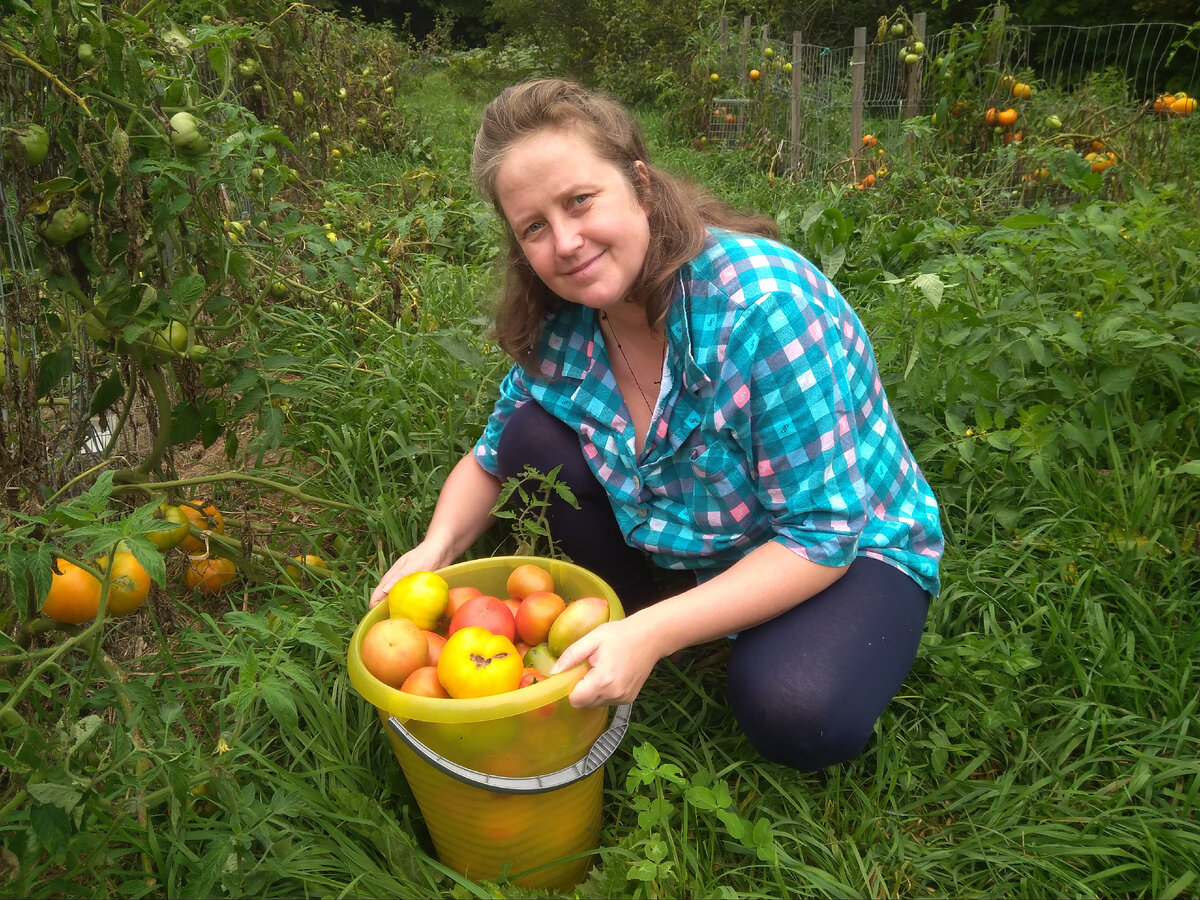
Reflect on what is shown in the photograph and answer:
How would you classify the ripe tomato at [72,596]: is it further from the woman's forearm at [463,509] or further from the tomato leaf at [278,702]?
the woman's forearm at [463,509]

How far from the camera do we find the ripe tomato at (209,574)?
1807 mm

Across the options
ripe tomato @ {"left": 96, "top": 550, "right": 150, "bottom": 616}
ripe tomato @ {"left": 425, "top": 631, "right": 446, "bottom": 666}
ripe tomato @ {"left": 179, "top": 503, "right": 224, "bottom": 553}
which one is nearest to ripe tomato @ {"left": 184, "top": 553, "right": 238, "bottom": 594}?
ripe tomato @ {"left": 179, "top": 503, "right": 224, "bottom": 553}

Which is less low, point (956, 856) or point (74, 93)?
point (74, 93)

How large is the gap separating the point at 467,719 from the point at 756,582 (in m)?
0.49

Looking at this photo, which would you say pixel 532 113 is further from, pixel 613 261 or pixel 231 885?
pixel 231 885

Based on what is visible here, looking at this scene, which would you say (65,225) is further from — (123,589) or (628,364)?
(628,364)

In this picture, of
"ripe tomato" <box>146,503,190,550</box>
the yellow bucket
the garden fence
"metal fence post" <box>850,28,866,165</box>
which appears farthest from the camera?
"metal fence post" <box>850,28,866,165</box>

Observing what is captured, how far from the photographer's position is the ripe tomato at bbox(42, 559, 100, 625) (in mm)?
1352

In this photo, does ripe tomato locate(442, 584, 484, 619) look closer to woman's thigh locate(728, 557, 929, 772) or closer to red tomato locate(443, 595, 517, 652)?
red tomato locate(443, 595, 517, 652)

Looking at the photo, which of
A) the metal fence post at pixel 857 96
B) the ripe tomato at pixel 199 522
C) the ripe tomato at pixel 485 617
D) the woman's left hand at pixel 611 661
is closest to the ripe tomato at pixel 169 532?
the ripe tomato at pixel 199 522

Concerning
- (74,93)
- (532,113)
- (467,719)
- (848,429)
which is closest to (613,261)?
(532,113)

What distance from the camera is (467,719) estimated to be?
1.15 metres

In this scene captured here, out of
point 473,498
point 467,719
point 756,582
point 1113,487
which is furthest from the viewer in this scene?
point 1113,487

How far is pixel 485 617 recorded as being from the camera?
139 centimetres
